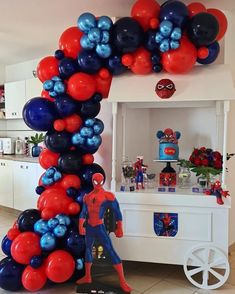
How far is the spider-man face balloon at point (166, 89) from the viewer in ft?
8.42

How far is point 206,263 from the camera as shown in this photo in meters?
2.59

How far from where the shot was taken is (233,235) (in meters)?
3.44

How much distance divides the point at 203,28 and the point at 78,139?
4.08ft

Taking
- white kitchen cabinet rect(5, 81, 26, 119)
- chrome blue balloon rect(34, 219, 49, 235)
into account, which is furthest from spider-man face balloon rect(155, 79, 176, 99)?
white kitchen cabinet rect(5, 81, 26, 119)

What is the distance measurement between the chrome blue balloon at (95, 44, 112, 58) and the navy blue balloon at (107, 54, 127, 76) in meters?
0.05

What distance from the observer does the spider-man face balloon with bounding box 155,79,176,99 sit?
8.42 ft

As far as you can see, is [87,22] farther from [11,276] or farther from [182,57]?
[11,276]

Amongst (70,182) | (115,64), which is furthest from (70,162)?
(115,64)

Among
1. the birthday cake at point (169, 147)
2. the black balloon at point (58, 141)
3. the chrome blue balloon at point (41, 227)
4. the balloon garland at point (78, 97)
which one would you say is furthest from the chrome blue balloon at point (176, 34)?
the chrome blue balloon at point (41, 227)

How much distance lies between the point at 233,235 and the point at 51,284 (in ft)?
6.20

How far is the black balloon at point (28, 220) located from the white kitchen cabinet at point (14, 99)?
274 centimetres

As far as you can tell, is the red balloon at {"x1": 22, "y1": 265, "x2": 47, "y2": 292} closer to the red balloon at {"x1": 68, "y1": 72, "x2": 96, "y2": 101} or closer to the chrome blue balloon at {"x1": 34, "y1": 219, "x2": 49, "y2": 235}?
the chrome blue balloon at {"x1": 34, "y1": 219, "x2": 49, "y2": 235}

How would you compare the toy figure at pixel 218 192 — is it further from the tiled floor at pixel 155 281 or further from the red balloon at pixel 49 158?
the red balloon at pixel 49 158

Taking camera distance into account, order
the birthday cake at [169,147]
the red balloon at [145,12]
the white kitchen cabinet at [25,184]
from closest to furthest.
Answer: the red balloon at [145,12]
the birthday cake at [169,147]
the white kitchen cabinet at [25,184]
